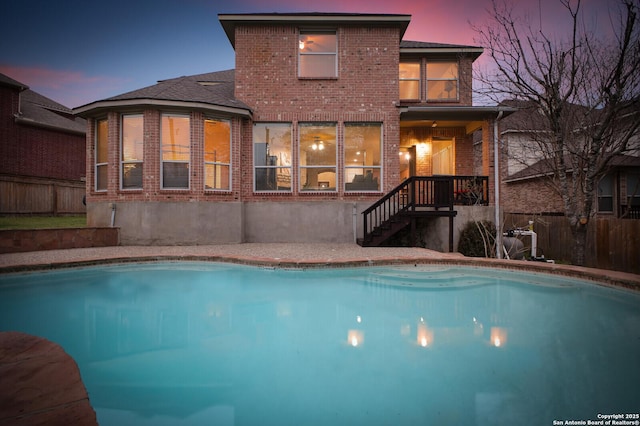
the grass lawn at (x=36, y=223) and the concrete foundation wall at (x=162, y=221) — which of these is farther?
the grass lawn at (x=36, y=223)

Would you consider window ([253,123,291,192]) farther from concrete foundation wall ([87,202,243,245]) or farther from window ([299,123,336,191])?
concrete foundation wall ([87,202,243,245])

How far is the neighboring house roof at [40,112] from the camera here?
16234 millimetres

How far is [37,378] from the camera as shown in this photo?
164 cm

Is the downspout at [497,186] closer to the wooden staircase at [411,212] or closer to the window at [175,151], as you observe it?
the wooden staircase at [411,212]

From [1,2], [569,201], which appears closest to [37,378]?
[569,201]

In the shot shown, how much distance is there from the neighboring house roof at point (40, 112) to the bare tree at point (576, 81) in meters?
20.6

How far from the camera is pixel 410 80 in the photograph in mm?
11797

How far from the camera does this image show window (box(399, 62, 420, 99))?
11805 millimetres

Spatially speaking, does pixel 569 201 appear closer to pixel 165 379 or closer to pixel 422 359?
pixel 422 359

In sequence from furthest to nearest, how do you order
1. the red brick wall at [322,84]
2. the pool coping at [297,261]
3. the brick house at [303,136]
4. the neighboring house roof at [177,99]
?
the red brick wall at [322,84]
the brick house at [303,136]
the neighboring house roof at [177,99]
the pool coping at [297,261]

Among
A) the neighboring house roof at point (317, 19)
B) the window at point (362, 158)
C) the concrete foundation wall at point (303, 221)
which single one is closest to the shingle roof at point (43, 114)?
the neighboring house roof at point (317, 19)

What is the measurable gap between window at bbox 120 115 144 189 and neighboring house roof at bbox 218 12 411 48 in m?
4.14

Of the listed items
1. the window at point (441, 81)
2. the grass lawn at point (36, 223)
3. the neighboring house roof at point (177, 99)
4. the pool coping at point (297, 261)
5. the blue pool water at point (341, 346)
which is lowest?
the blue pool water at point (341, 346)

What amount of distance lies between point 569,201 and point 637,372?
18.6 feet
